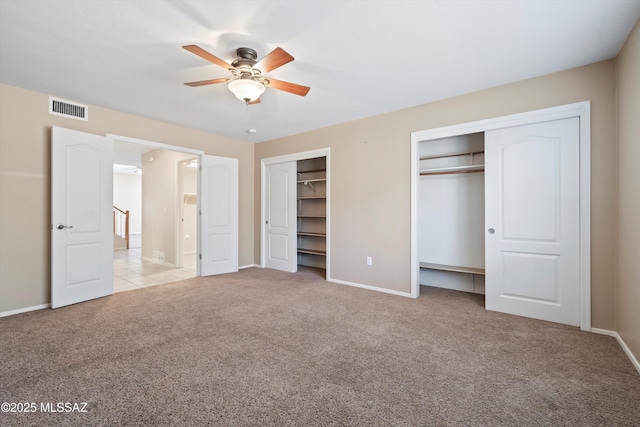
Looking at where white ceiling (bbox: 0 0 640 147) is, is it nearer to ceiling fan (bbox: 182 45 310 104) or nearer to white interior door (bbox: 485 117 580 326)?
ceiling fan (bbox: 182 45 310 104)

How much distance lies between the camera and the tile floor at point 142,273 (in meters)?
4.47

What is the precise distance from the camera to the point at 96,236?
143 inches

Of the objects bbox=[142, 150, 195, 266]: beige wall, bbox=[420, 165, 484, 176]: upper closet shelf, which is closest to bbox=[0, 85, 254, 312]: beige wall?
bbox=[142, 150, 195, 266]: beige wall

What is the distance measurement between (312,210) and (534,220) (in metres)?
3.78

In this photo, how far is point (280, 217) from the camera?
5.41 metres

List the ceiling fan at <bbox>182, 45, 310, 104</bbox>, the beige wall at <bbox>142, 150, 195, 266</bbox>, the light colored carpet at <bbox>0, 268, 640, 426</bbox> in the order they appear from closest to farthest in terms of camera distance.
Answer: the light colored carpet at <bbox>0, 268, 640, 426</bbox>
the ceiling fan at <bbox>182, 45, 310, 104</bbox>
the beige wall at <bbox>142, 150, 195, 266</bbox>

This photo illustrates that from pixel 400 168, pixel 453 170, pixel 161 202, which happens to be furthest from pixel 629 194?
pixel 161 202

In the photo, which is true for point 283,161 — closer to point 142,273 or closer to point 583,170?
point 142,273

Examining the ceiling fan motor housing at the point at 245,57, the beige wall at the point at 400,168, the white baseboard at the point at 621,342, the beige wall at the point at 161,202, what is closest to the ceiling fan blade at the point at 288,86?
the ceiling fan motor housing at the point at 245,57

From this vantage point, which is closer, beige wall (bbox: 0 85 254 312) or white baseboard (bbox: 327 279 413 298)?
beige wall (bbox: 0 85 254 312)

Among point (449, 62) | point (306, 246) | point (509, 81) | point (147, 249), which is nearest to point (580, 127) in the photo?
point (509, 81)

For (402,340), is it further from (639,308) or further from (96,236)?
(96,236)

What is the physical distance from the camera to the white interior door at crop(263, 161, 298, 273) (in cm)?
525

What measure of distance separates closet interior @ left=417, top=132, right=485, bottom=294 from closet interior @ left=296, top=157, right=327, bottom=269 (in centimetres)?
203
